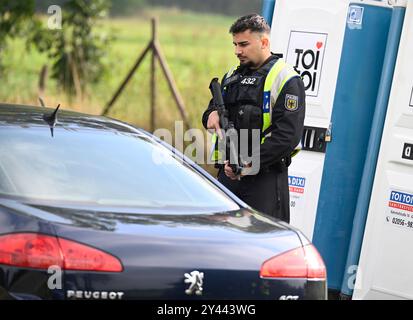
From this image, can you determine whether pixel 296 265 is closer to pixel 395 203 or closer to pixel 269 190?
pixel 269 190

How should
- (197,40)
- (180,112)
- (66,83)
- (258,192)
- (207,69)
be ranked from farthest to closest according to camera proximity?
(197,40)
(207,69)
(66,83)
(180,112)
(258,192)

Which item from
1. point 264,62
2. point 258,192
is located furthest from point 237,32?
point 258,192

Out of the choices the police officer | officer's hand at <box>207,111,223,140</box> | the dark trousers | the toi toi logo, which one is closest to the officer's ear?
the police officer

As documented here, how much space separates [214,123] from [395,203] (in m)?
1.47

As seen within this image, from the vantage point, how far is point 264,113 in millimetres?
6418

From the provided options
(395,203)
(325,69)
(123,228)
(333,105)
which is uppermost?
(325,69)

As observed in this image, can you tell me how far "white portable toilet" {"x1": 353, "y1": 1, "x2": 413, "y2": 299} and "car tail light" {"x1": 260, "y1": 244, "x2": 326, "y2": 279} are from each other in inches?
94.3

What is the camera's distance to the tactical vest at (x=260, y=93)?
21.0 feet

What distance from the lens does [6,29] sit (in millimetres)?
15781

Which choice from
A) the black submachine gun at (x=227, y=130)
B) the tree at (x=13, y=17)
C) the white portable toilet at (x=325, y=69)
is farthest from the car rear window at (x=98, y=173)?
the tree at (x=13, y=17)

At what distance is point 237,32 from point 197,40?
1294cm
